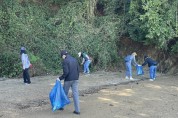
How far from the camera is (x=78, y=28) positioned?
21375mm

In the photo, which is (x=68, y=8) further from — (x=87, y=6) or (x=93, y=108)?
(x=93, y=108)

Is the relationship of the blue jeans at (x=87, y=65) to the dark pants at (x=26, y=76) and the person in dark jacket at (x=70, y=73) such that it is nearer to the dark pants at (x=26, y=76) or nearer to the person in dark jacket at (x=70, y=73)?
the dark pants at (x=26, y=76)

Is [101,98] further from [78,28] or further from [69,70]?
[78,28]

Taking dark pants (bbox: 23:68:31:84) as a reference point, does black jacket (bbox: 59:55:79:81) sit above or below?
above

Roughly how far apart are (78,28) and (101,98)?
839 cm

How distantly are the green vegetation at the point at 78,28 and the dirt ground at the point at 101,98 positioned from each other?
2.32m

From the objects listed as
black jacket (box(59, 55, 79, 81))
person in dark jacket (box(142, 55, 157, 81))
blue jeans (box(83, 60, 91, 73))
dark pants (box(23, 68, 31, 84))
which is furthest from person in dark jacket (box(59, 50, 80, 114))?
blue jeans (box(83, 60, 91, 73))

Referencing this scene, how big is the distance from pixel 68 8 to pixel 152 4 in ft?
17.0

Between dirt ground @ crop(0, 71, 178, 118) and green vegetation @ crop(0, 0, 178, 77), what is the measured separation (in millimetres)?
2325

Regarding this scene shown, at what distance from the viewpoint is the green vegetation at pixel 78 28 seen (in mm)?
19500

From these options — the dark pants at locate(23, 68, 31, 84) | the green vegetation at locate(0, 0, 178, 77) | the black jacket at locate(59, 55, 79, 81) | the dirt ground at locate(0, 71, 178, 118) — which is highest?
the green vegetation at locate(0, 0, 178, 77)

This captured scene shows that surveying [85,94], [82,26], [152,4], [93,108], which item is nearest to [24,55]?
[85,94]

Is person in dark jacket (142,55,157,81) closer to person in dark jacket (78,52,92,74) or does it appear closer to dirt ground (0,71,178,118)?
dirt ground (0,71,178,118)

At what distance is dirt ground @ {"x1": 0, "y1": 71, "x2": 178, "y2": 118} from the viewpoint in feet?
37.6
